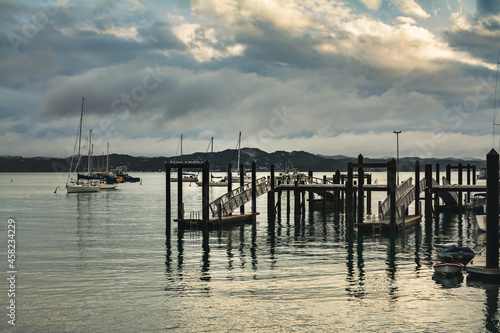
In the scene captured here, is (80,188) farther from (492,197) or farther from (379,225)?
(492,197)

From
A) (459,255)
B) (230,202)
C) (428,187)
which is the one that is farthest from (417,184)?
(459,255)

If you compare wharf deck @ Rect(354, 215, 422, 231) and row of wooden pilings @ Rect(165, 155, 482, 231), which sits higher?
row of wooden pilings @ Rect(165, 155, 482, 231)

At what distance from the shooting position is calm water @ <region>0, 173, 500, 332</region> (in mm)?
18906

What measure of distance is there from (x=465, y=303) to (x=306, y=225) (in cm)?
3146

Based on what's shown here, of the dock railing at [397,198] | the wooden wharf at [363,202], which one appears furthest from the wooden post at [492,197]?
the dock railing at [397,198]

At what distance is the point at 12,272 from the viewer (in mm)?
27875

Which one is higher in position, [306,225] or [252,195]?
[252,195]

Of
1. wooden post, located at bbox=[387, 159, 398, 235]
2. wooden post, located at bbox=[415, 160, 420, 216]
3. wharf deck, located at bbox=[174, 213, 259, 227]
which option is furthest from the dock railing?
wharf deck, located at bbox=[174, 213, 259, 227]

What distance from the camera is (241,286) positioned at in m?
24.2

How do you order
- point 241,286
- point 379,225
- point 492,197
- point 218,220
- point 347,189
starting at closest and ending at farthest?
1. point 492,197
2. point 241,286
3. point 379,225
4. point 347,189
5. point 218,220

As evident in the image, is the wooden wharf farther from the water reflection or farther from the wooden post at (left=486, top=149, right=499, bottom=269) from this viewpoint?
the water reflection

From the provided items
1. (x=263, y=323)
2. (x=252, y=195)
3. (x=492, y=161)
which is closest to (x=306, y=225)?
(x=252, y=195)

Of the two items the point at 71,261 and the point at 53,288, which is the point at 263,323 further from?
the point at 71,261

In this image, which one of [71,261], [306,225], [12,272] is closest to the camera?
[12,272]
